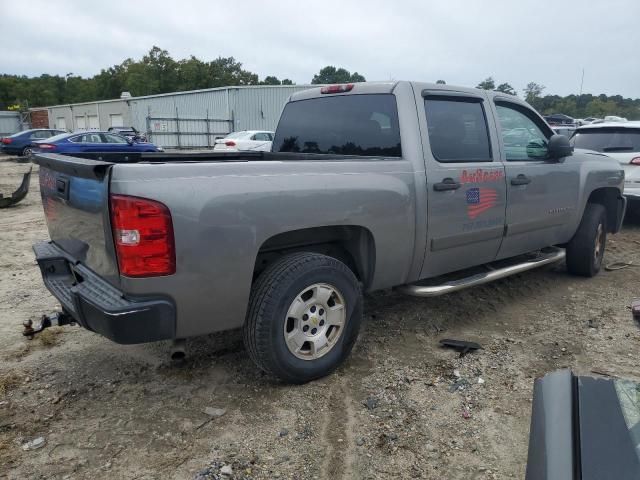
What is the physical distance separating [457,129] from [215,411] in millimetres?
2709

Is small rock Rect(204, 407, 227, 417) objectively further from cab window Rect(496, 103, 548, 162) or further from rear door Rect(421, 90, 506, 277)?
cab window Rect(496, 103, 548, 162)

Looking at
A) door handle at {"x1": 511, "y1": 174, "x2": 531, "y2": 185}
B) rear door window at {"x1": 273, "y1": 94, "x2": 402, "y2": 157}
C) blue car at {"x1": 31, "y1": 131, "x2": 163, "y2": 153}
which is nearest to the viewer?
rear door window at {"x1": 273, "y1": 94, "x2": 402, "y2": 157}

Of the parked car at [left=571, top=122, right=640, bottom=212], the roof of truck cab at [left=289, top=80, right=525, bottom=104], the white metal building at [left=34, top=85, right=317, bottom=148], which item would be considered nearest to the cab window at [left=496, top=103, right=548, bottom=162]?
the roof of truck cab at [left=289, top=80, right=525, bottom=104]

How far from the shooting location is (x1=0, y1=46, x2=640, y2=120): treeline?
2090 inches

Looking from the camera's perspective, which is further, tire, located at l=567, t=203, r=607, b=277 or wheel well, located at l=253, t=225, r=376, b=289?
tire, located at l=567, t=203, r=607, b=277

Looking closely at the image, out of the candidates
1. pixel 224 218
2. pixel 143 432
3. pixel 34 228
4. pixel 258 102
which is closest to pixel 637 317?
pixel 224 218

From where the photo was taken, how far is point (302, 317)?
3.09 meters

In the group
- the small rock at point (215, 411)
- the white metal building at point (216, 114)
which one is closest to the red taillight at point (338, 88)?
the small rock at point (215, 411)

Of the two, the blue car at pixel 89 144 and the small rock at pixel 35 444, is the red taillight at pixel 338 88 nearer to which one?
the small rock at pixel 35 444

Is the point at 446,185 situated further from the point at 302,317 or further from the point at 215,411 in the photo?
the point at 215,411

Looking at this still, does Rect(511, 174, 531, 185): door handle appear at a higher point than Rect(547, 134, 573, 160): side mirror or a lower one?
lower

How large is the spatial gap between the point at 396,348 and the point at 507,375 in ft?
2.63

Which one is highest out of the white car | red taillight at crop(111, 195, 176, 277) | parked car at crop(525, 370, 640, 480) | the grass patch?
the white car

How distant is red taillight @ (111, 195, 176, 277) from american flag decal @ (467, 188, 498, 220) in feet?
7.66
